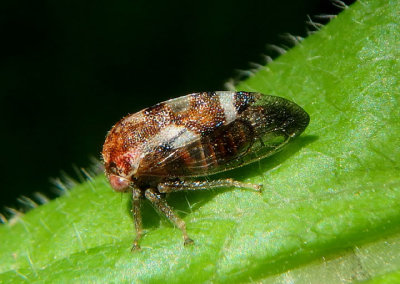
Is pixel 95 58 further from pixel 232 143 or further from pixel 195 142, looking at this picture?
pixel 232 143

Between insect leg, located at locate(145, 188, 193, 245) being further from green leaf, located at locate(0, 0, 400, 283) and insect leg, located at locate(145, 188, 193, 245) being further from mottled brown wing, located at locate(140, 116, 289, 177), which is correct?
mottled brown wing, located at locate(140, 116, 289, 177)

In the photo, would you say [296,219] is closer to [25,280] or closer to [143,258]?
[143,258]

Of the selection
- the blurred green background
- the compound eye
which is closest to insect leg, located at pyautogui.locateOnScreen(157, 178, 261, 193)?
the compound eye

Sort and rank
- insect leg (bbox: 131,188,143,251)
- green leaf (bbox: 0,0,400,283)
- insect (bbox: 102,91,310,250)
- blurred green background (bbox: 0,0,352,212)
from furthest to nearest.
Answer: blurred green background (bbox: 0,0,352,212), insect (bbox: 102,91,310,250), insect leg (bbox: 131,188,143,251), green leaf (bbox: 0,0,400,283)

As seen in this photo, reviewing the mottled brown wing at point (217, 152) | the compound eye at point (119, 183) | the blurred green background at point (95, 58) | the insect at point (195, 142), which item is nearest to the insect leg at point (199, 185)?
the insect at point (195, 142)

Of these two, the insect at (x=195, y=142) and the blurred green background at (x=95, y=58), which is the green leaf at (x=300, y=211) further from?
the blurred green background at (x=95, y=58)

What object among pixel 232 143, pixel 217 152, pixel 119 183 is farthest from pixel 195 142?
pixel 119 183
